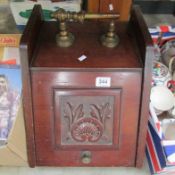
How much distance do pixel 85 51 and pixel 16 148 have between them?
35 centimetres

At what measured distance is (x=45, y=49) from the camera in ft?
3.14

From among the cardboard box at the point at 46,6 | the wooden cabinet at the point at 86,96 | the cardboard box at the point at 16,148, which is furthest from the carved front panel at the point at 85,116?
the cardboard box at the point at 46,6

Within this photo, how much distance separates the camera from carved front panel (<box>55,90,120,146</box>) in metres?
0.91

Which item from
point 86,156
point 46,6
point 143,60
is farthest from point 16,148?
point 46,6

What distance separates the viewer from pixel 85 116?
0.94 m

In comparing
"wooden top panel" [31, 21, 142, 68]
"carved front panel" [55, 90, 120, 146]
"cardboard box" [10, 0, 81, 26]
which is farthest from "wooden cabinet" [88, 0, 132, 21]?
"carved front panel" [55, 90, 120, 146]

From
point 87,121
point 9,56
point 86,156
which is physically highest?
point 9,56

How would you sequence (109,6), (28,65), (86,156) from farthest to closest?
(109,6), (86,156), (28,65)

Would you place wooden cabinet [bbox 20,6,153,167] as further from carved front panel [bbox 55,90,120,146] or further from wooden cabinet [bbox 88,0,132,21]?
wooden cabinet [bbox 88,0,132,21]

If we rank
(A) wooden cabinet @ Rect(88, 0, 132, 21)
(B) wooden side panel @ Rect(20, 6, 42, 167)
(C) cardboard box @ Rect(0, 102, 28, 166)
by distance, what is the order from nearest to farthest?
1. (B) wooden side panel @ Rect(20, 6, 42, 167)
2. (C) cardboard box @ Rect(0, 102, 28, 166)
3. (A) wooden cabinet @ Rect(88, 0, 132, 21)

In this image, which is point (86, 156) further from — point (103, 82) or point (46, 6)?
point (46, 6)

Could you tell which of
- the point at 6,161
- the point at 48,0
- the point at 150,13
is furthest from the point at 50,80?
the point at 150,13

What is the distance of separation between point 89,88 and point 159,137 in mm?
262

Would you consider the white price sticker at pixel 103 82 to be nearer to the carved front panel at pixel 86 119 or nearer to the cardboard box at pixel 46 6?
the carved front panel at pixel 86 119
